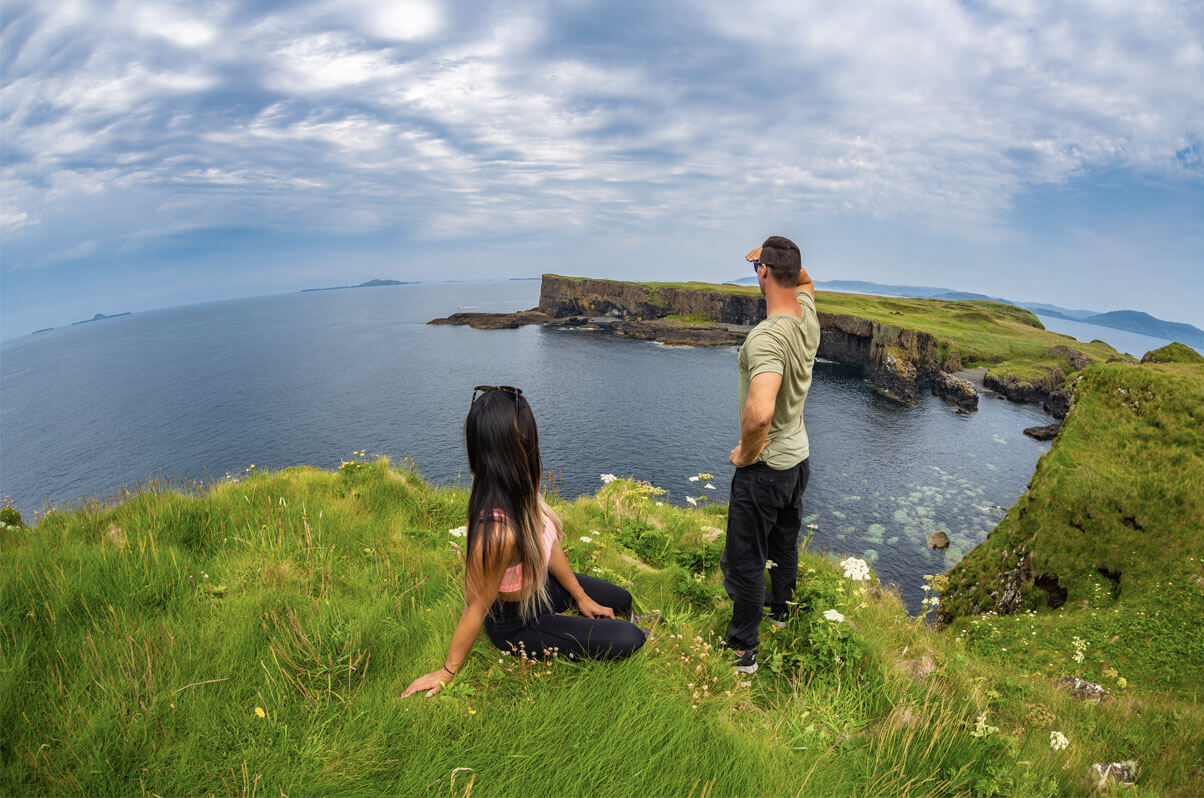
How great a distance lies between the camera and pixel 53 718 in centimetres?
282

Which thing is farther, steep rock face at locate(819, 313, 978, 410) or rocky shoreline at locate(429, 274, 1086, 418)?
rocky shoreline at locate(429, 274, 1086, 418)

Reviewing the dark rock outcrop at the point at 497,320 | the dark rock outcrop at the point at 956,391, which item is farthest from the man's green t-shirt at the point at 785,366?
the dark rock outcrop at the point at 497,320

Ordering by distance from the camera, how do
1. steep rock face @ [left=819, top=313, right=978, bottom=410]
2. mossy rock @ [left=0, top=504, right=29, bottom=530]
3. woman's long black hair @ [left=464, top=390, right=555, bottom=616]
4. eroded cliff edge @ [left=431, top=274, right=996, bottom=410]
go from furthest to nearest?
eroded cliff edge @ [left=431, top=274, right=996, bottom=410] → steep rock face @ [left=819, top=313, right=978, bottom=410] → mossy rock @ [left=0, top=504, right=29, bottom=530] → woman's long black hair @ [left=464, top=390, right=555, bottom=616]

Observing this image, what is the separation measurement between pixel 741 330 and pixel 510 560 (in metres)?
116

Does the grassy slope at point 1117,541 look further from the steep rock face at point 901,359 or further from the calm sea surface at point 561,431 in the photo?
the steep rock face at point 901,359

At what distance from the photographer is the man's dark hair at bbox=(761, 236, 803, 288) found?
14.5ft

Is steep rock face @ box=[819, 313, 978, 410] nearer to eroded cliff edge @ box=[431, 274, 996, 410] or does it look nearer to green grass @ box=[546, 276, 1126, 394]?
eroded cliff edge @ box=[431, 274, 996, 410]

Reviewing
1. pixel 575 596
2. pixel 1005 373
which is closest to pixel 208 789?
pixel 575 596

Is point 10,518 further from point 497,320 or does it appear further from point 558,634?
point 497,320

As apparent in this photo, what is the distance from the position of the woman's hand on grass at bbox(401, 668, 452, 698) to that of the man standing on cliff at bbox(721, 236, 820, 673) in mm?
2475

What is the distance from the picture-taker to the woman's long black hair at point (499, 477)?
3.30 meters

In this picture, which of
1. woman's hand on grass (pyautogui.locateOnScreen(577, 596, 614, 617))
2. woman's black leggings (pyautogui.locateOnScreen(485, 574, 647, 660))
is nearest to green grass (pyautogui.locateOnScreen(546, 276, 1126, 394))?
woman's hand on grass (pyautogui.locateOnScreen(577, 596, 614, 617))

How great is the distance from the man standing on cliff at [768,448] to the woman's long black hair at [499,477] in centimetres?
189

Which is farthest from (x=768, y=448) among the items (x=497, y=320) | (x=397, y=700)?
(x=497, y=320)
